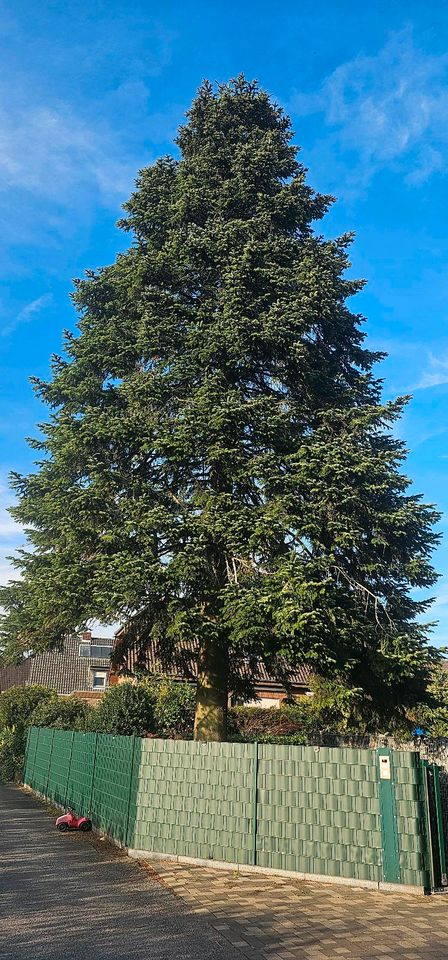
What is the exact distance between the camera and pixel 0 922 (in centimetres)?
659

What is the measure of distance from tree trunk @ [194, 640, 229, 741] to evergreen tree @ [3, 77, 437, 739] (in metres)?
0.05

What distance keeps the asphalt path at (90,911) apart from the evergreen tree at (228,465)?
14.7 feet

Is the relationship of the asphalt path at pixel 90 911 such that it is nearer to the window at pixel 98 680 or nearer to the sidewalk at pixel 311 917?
the sidewalk at pixel 311 917

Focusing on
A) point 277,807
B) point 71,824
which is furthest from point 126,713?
point 277,807

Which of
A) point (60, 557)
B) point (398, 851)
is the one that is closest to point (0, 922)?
point (398, 851)

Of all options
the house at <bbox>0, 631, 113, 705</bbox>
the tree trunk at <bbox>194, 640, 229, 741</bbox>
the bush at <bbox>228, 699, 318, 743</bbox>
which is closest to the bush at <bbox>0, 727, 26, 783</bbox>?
the bush at <bbox>228, 699, 318, 743</bbox>

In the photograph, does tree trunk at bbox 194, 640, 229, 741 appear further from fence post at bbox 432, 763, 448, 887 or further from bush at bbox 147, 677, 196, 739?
bush at bbox 147, 677, 196, 739

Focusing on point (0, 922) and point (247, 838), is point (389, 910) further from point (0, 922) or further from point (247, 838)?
point (0, 922)

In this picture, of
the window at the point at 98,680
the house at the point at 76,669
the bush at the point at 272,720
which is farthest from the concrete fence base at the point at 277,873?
the window at the point at 98,680

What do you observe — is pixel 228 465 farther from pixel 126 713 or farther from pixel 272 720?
pixel 272 720

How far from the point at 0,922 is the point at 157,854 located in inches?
159

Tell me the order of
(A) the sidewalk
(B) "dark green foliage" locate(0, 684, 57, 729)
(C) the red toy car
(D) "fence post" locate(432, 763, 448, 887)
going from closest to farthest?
(A) the sidewalk, (D) "fence post" locate(432, 763, 448, 887), (C) the red toy car, (B) "dark green foliage" locate(0, 684, 57, 729)

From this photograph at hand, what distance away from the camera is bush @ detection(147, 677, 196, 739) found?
23.5 m

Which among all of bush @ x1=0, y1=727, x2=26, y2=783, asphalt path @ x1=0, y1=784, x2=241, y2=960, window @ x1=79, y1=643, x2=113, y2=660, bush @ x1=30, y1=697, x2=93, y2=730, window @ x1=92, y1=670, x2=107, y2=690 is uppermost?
window @ x1=79, y1=643, x2=113, y2=660
